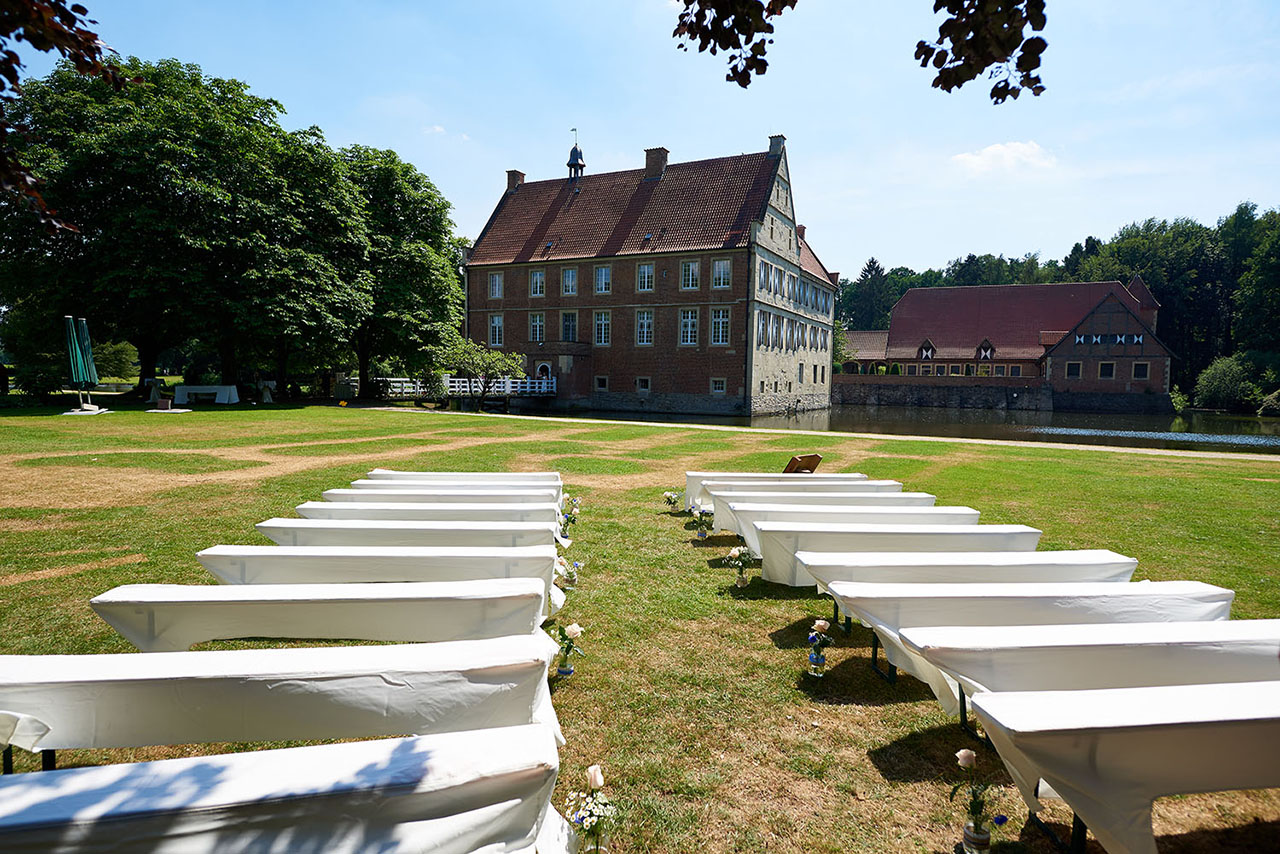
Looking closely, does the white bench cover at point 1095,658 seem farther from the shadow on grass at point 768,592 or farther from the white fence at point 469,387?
the white fence at point 469,387

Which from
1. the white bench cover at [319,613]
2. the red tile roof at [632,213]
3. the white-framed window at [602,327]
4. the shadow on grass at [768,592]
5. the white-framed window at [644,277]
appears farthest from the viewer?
the white-framed window at [602,327]

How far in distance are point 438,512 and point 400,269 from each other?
31246mm

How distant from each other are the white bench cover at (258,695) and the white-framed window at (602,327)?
1710 inches

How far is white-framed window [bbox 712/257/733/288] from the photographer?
4156 centimetres

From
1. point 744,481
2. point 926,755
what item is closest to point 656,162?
point 744,481

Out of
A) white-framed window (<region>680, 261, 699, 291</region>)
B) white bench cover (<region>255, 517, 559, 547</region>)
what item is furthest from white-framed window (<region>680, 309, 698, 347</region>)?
white bench cover (<region>255, 517, 559, 547</region>)

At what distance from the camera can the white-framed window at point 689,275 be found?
42.7m

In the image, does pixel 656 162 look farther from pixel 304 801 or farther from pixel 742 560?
pixel 304 801

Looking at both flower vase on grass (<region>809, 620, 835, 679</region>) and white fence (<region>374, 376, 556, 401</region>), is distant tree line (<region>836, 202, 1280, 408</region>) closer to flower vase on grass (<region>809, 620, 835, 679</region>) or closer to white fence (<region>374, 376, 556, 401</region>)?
white fence (<region>374, 376, 556, 401</region>)

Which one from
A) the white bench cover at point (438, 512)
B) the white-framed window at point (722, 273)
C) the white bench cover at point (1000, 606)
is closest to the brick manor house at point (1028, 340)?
the white-framed window at point (722, 273)

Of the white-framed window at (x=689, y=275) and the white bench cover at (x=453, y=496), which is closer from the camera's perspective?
the white bench cover at (x=453, y=496)

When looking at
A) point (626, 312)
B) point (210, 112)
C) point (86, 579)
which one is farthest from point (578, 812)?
point (626, 312)

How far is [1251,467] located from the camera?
16.6 meters

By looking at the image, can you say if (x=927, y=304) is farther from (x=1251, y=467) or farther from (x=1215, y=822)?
(x=1215, y=822)
